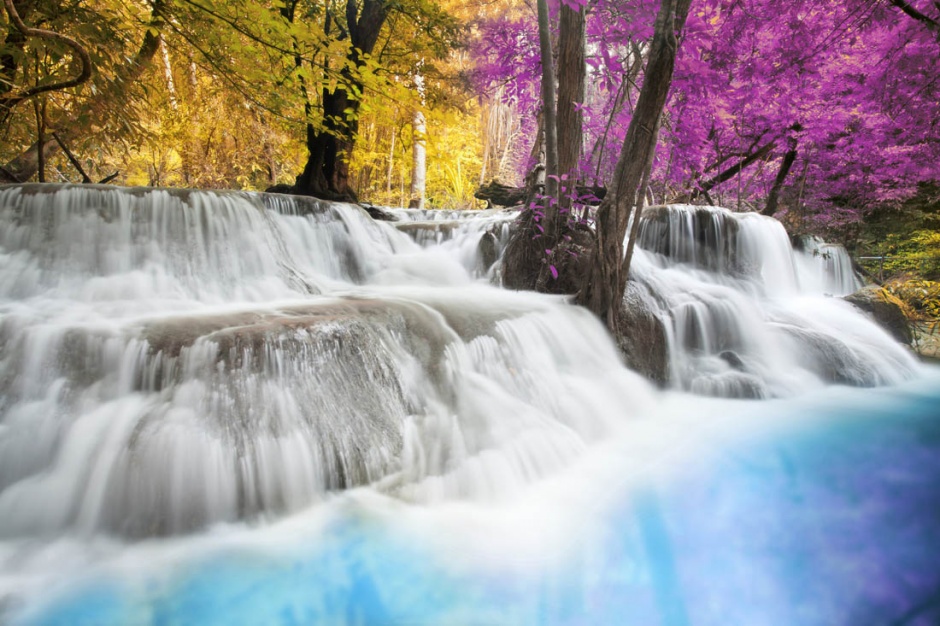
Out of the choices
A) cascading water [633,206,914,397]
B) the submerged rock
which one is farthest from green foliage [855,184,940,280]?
cascading water [633,206,914,397]

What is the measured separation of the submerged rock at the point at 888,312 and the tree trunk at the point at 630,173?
4141 millimetres

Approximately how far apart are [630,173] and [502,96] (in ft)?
14.4

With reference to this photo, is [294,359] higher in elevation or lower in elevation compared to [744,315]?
lower

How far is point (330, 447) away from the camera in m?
2.37

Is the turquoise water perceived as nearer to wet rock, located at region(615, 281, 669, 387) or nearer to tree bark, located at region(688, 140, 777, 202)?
wet rock, located at region(615, 281, 669, 387)

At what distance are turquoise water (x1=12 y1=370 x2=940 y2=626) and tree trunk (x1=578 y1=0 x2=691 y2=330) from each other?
6.50 ft

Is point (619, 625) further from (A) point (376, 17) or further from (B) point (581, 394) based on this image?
(A) point (376, 17)

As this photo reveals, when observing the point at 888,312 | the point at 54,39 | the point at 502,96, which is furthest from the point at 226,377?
the point at 888,312

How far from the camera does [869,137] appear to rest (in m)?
7.22

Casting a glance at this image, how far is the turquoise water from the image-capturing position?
1658 millimetres

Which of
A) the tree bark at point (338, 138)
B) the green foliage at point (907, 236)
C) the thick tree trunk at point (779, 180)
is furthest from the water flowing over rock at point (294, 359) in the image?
the thick tree trunk at point (779, 180)

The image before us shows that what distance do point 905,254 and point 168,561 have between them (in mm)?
11380

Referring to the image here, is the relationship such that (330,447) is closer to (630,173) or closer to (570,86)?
(630,173)

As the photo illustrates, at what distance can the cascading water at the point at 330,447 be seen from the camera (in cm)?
177
